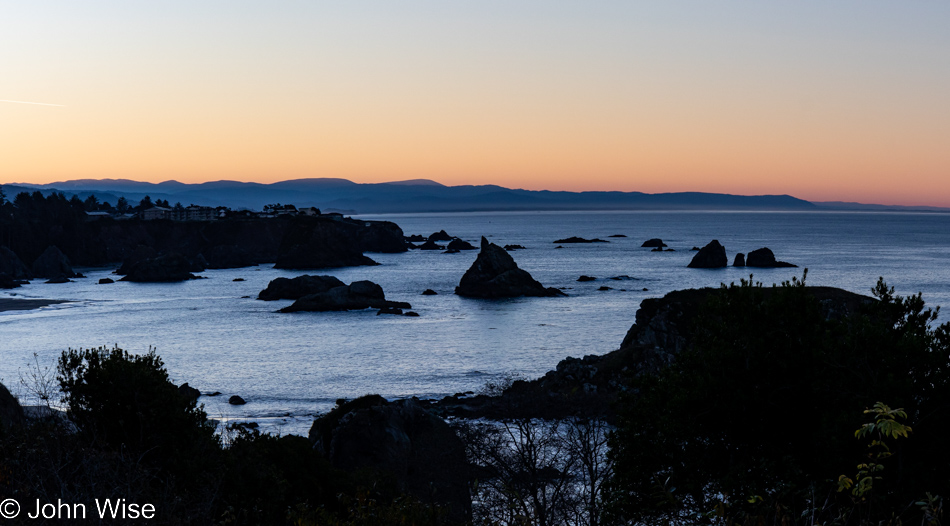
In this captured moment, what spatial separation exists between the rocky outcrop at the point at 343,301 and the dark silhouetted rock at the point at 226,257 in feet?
233

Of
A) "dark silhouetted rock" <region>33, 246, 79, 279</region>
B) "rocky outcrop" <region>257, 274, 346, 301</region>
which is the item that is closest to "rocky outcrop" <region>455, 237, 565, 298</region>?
"rocky outcrop" <region>257, 274, 346, 301</region>

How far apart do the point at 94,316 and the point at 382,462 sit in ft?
234

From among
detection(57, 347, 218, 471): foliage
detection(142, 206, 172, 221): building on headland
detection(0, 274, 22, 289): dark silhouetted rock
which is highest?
detection(142, 206, 172, 221): building on headland

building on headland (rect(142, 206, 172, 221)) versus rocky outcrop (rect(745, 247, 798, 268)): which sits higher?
building on headland (rect(142, 206, 172, 221))

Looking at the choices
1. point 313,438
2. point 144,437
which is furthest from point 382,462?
point 144,437

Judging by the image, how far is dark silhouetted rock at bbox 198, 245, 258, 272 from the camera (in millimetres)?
157250

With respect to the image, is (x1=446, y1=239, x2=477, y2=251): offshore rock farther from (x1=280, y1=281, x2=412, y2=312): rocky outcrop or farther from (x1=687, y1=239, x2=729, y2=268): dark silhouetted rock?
(x1=280, y1=281, x2=412, y2=312): rocky outcrop

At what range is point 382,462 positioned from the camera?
26844 millimetres

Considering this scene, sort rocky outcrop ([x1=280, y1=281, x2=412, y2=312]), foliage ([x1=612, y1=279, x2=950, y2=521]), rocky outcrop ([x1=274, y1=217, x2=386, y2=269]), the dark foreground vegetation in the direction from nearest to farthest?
the dark foreground vegetation, foliage ([x1=612, y1=279, x2=950, y2=521]), rocky outcrop ([x1=280, y1=281, x2=412, y2=312]), rocky outcrop ([x1=274, y1=217, x2=386, y2=269])

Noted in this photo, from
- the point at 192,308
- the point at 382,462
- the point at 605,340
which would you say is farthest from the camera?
the point at 192,308

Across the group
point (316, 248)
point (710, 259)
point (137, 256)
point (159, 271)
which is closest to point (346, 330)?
point (159, 271)

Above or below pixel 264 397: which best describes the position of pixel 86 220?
above

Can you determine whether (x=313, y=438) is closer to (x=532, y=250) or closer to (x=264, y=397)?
(x=264, y=397)

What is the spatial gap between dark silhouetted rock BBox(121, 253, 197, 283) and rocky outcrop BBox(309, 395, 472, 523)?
111108 mm
